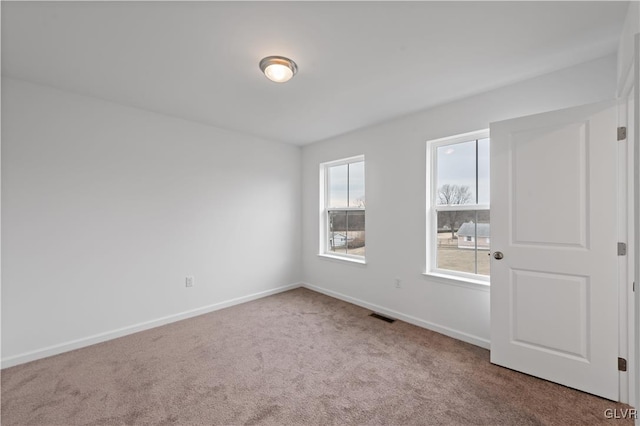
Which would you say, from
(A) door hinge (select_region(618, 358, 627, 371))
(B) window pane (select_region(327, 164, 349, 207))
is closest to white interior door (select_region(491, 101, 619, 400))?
(A) door hinge (select_region(618, 358, 627, 371))

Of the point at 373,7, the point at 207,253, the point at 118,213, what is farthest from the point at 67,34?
the point at 207,253

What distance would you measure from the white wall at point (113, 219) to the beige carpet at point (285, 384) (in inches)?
14.2

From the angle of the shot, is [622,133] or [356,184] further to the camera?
[356,184]

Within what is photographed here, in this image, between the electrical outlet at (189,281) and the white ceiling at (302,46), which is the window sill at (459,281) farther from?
the electrical outlet at (189,281)

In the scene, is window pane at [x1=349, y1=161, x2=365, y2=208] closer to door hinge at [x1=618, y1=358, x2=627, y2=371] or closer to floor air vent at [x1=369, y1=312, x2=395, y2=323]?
floor air vent at [x1=369, y1=312, x2=395, y2=323]

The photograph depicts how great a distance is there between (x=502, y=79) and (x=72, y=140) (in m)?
4.01

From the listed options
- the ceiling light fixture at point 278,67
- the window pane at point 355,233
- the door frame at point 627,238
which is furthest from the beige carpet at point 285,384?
the ceiling light fixture at point 278,67

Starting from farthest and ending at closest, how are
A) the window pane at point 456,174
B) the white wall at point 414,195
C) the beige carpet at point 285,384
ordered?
the window pane at point 456,174 → the white wall at point 414,195 → the beige carpet at point 285,384

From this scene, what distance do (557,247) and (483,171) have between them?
0.98 metres

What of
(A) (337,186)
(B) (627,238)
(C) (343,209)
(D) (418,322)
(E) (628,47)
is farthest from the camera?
(A) (337,186)

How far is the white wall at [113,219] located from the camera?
7.66ft

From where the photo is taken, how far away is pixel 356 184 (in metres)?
4.03

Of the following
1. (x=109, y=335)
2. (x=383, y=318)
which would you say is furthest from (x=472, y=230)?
(x=109, y=335)

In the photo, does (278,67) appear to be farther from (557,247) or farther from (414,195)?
(557,247)
